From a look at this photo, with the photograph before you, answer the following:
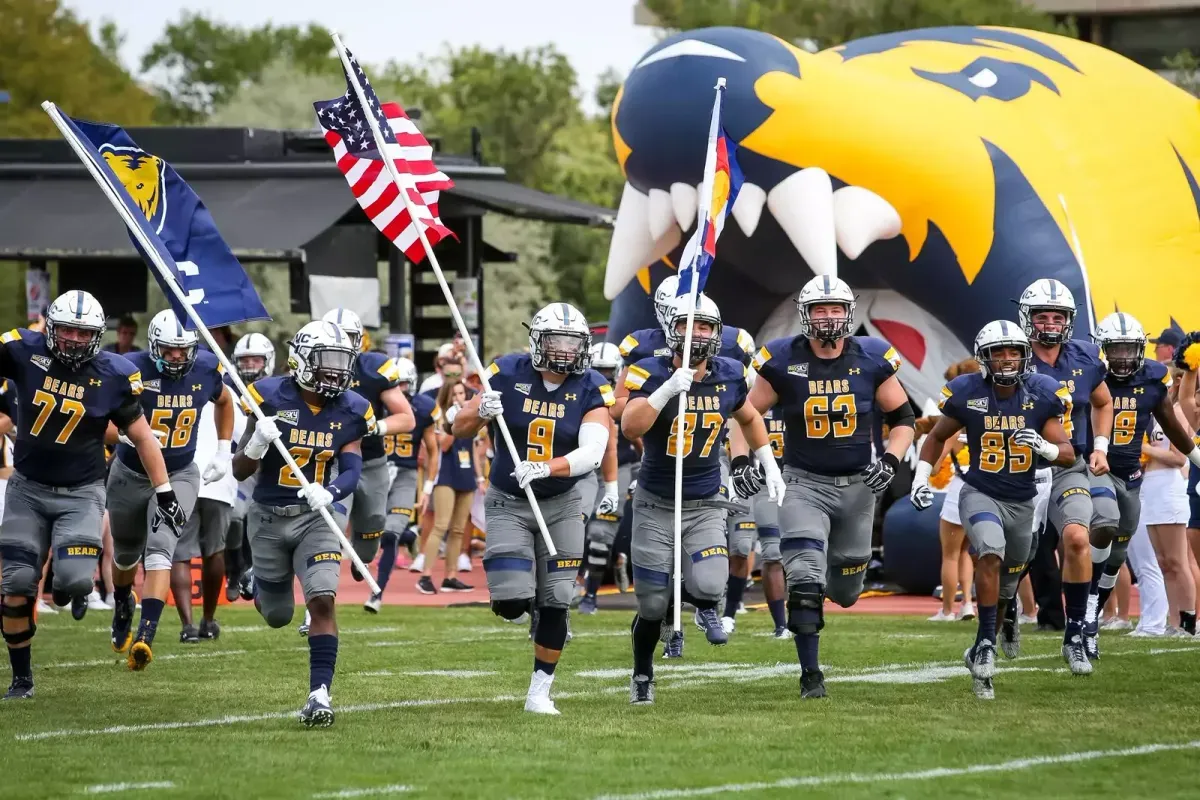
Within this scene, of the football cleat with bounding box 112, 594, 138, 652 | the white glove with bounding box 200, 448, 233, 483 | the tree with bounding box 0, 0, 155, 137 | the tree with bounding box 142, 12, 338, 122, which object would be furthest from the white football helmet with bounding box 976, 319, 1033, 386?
the tree with bounding box 142, 12, 338, 122

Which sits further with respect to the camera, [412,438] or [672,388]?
[412,438]

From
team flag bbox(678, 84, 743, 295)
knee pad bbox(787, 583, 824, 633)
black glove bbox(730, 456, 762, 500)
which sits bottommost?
knee pad bbox(787, 583, 824, 633)

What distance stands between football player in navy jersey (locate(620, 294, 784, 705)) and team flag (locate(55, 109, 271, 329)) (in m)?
2.16

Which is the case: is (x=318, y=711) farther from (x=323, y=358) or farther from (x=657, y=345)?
(x=657, y=345)

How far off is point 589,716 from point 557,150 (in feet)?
143

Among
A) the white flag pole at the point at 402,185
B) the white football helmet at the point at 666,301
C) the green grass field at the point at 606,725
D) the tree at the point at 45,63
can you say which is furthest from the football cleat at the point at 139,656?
the tree at the point at 45,63

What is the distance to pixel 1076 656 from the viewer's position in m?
10.4

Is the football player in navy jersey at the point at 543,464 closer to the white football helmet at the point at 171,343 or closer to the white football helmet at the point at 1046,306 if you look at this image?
the white football helmet at the point at 171,343

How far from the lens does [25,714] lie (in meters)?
9.05

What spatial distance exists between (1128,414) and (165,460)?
5631 mm

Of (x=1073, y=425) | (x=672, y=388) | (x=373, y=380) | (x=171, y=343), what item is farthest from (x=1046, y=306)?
(x=171, y=343)

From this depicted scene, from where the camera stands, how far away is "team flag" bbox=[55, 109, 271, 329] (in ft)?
33.1

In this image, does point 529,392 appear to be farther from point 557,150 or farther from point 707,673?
→ point 557,150

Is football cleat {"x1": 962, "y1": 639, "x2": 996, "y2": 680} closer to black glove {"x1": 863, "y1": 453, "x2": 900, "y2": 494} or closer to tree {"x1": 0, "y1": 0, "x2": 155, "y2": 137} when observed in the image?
black glove {"x1": 863, "y1": 453, "x2": 900, "y2": 494}
